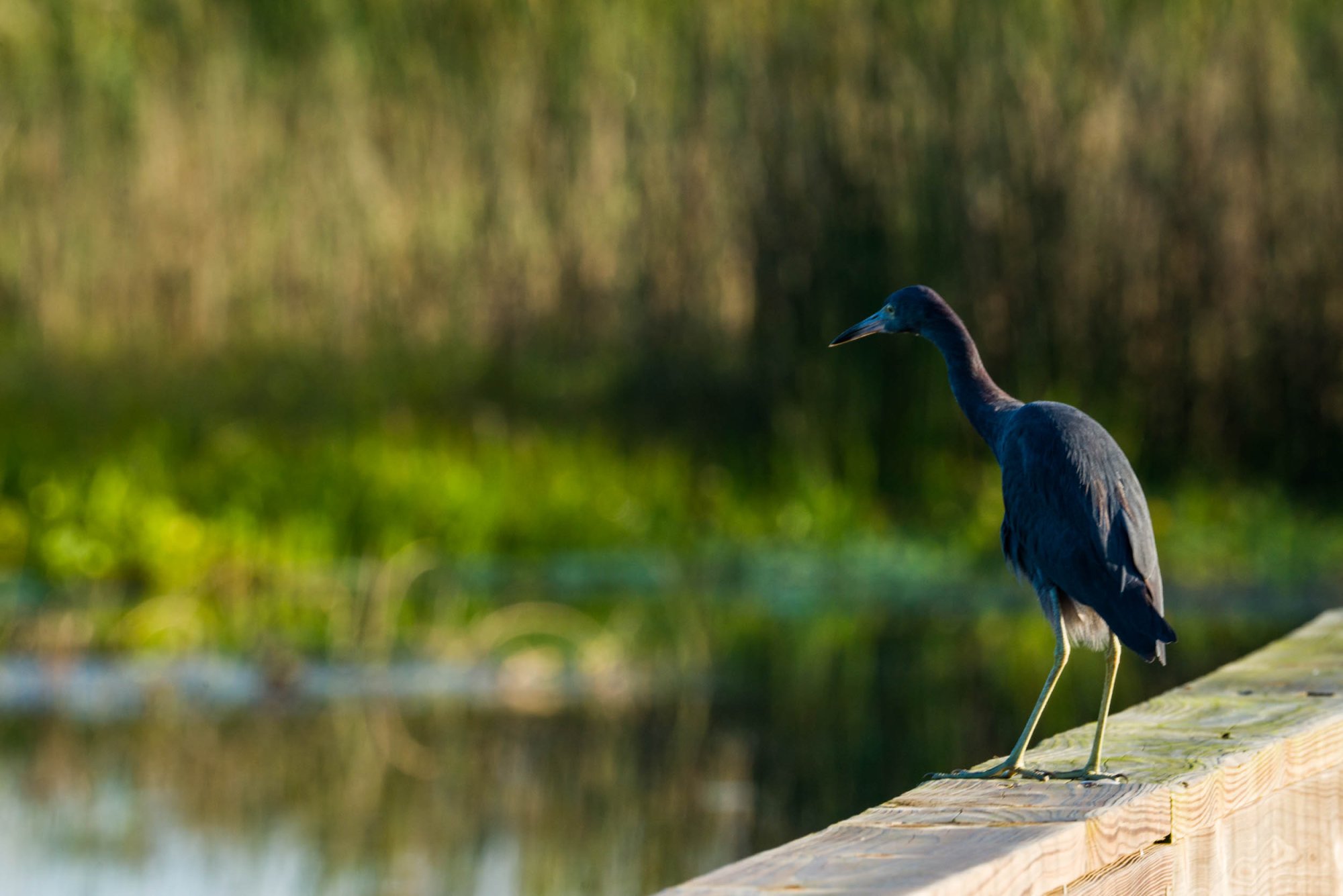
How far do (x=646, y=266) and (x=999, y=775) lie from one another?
416 inches

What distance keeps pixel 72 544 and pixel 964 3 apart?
244 inches

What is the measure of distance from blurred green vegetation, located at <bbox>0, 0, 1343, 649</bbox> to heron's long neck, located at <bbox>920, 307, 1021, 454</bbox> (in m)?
7.04

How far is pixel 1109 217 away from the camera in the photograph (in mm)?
11766

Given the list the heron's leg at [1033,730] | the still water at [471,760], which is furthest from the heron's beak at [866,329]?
the still water at [471,760]

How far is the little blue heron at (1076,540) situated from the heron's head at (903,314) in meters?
0.23

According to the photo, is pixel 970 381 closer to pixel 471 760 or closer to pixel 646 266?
pixel 471 760

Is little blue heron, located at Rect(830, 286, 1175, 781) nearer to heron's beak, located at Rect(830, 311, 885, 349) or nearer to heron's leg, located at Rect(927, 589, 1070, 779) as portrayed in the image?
heron's leg, located at Rect(927, 589, 1070, 779)

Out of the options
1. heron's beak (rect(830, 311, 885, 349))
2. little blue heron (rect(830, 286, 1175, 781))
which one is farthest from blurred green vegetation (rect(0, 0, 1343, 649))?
little blue heron (rect(830, 286, 1175, 781))

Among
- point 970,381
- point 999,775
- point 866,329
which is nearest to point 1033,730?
point 999,775

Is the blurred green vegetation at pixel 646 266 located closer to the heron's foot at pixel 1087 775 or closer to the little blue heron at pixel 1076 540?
the little blue heron at pixel 1076 540

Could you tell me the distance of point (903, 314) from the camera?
3266 mm

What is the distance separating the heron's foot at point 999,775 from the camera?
8.48ft

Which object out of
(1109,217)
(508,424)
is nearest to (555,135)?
(508,424)

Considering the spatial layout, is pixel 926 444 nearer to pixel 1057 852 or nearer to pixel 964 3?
pixel 964 3
